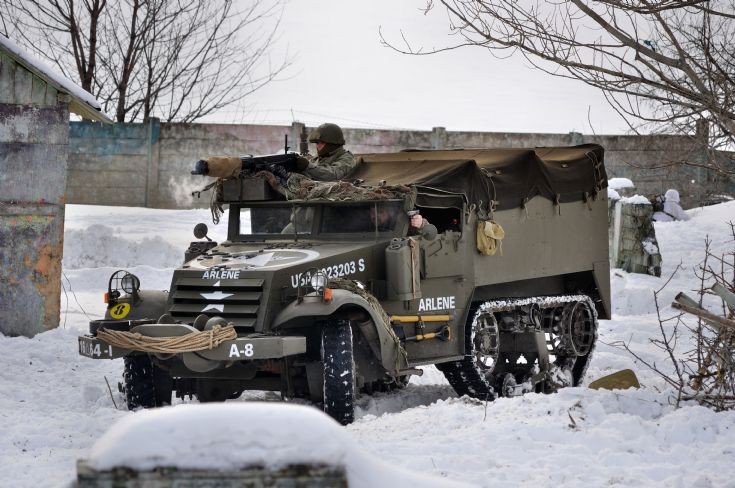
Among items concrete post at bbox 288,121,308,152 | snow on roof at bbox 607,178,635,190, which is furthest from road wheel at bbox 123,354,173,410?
snow on roof at bbox 607,178,635,190

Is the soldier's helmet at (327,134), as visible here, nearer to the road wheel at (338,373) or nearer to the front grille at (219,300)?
the front grille at (219,300)

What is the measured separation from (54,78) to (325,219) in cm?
445

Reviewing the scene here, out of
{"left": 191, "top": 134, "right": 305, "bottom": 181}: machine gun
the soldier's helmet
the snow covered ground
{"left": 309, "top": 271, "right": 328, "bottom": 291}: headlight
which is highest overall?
the soldier's helmet

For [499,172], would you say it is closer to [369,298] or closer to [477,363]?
[477,363]

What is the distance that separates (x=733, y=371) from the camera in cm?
795

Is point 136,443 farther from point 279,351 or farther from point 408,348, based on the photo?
point 408,348

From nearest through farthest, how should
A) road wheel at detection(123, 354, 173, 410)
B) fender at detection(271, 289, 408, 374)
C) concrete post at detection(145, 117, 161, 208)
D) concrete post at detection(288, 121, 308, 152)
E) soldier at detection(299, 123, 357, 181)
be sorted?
fender at detection(271, 289, 408, 374)
road wheel at detection(123, 354, 173, 410)
soldier at detection(299, 123, 357, 181)
concrete post at detection(145, 117, 161, 208)
concrete post at detection(288, 121, 308, 152)

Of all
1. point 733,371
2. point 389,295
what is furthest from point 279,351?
point 733,371

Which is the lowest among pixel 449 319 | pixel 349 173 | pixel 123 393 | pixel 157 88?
pixel 123 393

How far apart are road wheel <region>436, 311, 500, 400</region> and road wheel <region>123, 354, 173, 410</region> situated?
273cm

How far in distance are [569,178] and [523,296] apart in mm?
1421

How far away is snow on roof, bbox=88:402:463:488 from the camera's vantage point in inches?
144

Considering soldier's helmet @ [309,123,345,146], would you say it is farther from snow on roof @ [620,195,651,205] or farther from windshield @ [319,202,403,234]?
snow on roof @ [620,195,651,205]

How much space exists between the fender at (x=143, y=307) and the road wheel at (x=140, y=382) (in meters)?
0.34
